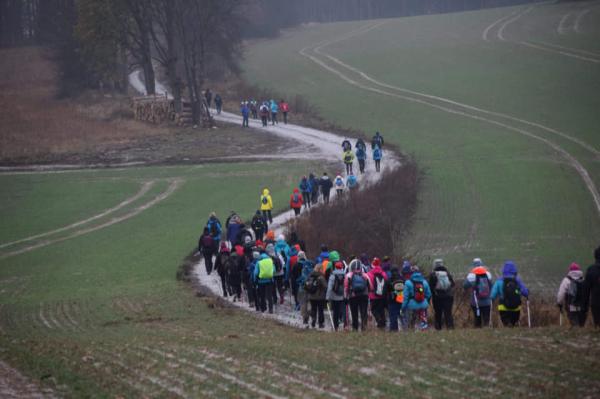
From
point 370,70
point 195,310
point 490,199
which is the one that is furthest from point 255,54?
point 195,310

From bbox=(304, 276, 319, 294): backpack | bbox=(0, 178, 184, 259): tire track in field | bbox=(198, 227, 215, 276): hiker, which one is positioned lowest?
bbox=(0, 178, 184, 259): tire track in field

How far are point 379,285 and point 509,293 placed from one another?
9.76ft

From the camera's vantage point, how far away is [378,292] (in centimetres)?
1766

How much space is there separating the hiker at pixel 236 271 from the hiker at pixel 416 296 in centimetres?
597

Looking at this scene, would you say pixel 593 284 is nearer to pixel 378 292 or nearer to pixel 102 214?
pixel 378 292

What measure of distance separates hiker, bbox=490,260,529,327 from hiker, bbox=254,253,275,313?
6.16 metres

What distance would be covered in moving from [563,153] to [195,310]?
3413 cm

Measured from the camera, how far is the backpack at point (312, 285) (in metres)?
18.4

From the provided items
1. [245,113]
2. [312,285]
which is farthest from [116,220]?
[245,113]

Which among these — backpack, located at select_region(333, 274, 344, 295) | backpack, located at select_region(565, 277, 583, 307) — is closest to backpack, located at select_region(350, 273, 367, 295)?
backpack, located at select_region(333, 274, 344, 295)

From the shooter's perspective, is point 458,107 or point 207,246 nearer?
point 207,246

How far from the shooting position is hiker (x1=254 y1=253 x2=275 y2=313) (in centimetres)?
2023

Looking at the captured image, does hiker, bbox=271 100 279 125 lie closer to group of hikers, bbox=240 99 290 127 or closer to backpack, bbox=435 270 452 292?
group of hikers, bbox=240 99 290 127

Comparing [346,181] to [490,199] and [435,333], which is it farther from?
[435,333]
